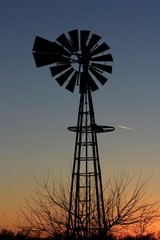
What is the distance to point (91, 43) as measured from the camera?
1005 inches

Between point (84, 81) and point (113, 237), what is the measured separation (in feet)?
22.6

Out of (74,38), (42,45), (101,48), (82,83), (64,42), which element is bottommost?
(82,83)

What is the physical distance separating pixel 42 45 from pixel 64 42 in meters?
1.02

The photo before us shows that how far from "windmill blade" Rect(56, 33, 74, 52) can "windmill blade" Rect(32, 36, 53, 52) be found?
0.45 metres

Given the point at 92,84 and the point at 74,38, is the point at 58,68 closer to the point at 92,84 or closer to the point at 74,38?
the point at 74,38

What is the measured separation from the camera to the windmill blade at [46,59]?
2508cm

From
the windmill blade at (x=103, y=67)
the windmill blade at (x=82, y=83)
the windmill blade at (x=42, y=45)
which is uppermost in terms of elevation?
the windmill blade at (x=42, y=45)

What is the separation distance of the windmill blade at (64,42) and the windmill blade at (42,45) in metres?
0.45

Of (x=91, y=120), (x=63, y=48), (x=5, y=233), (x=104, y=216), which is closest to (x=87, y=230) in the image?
(x=104, y=216)

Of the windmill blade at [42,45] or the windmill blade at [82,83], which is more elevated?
the windmill blade at [42,45]

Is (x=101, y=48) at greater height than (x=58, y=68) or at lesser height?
greater

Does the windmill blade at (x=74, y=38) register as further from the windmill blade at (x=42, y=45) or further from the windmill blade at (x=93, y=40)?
the windmill blade at (x=42, y=45)

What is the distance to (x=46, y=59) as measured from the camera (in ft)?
83.0

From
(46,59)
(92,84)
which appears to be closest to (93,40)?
(92,84)
